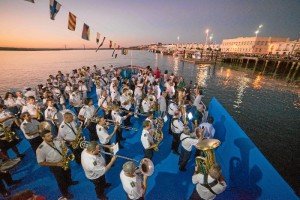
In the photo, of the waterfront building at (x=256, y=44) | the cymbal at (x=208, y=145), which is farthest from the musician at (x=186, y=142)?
the waterfront building at (x=256, y=44)

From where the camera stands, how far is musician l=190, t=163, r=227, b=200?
3.15 m

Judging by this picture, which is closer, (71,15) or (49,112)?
(49,112)

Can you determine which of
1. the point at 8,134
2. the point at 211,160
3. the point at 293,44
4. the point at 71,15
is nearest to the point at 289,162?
the point at 211,160

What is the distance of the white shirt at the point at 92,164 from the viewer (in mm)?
3615

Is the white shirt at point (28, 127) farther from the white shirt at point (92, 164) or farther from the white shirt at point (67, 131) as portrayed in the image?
the white shirt at point (92, 164)

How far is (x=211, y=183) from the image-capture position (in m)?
3.27

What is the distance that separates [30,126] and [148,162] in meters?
4.64

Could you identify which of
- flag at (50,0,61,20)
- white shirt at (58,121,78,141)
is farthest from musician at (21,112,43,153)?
flag at (50,0,61,20)

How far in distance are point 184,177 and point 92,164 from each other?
3.36 meters

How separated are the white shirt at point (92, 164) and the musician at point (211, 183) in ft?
7.34

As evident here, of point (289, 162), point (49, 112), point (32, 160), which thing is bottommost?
point (289, 162)

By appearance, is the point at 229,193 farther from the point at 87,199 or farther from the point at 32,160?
the point at 32,160

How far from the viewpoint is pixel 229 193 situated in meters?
4.95

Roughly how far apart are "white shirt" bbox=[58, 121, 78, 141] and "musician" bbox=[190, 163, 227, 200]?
12.8 feet
